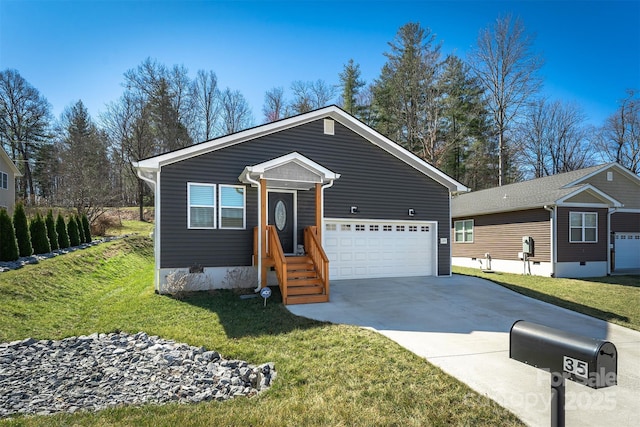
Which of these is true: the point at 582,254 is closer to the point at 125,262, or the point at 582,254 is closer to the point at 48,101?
the point at 125,262

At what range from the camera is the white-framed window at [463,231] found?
19.2 metres

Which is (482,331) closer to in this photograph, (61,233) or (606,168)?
(61,233)

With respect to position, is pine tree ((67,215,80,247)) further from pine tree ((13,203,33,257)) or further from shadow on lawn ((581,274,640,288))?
shadow on lawn ((581,274,640,288))

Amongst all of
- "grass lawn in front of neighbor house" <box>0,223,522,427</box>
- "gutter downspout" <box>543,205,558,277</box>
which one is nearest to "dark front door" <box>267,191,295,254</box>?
"grass lawn in front of neighbor house" <box>0,223,522,427</box>

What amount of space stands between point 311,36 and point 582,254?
14.2 meters

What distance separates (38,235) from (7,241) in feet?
5.83

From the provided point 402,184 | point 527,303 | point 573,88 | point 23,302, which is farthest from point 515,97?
point 23,302

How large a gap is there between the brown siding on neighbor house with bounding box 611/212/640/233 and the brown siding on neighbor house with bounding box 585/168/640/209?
0.50 metres

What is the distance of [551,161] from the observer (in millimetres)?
32281

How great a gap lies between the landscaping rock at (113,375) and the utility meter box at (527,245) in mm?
14445

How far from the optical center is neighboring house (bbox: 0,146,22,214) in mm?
20484

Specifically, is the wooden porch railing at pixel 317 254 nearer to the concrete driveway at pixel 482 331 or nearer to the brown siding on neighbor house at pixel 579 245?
the concrete driveway at pixel 482 331

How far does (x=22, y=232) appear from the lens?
12250 mm

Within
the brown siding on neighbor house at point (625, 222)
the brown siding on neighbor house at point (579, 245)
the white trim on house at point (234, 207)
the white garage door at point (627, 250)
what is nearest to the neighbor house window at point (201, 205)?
the white trim on house at point (234, 207)
